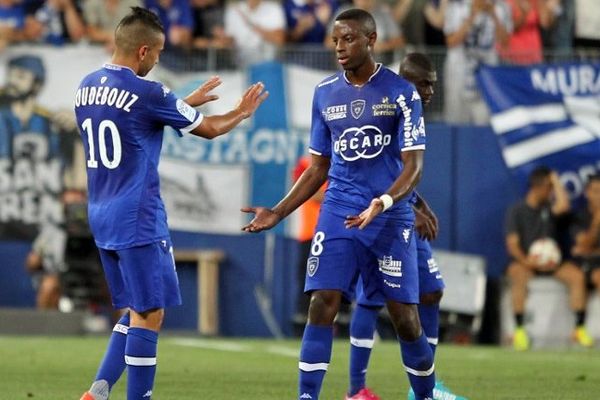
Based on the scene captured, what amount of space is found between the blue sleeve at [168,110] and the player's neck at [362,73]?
1064 millimetres

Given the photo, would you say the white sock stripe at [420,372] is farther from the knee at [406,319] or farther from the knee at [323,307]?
the knee at [323,307]

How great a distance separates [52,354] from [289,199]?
6300 mm

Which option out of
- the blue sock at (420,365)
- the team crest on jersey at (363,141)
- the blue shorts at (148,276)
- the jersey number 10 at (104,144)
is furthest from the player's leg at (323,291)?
the jersey number 10 at (104,144)

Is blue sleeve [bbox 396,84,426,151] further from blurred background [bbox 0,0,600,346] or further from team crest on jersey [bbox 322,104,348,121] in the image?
blurred background [bbox 0,0,600,346]

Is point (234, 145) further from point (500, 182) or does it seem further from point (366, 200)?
point (366, 200)

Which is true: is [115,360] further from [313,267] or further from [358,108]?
[358,108]

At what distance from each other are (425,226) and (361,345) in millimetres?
941

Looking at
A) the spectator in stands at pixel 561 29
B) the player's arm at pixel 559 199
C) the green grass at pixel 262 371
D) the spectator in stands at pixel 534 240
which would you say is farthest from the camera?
the spectator in stands at pixel 561 29

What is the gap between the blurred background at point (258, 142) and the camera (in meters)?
19.0

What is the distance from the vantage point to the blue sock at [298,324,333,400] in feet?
28.8

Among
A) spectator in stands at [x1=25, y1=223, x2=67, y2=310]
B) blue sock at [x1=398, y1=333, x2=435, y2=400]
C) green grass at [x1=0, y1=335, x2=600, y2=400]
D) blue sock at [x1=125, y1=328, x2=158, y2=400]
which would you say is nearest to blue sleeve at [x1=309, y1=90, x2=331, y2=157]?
blue sock at [x1=398, y1=333, x2=435, y2=400]

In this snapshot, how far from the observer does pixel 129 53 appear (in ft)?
28.8

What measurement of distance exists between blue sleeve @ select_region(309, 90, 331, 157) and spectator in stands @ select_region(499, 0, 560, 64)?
33.6ft

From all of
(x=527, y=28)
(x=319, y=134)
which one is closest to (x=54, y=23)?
(x=527, y=28)
